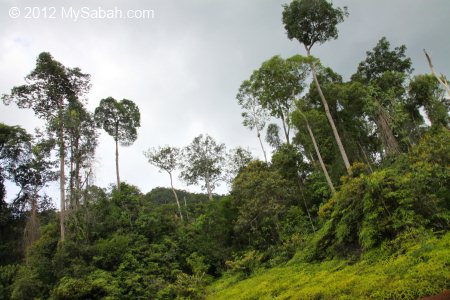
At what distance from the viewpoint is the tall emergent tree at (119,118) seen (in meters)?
24.7

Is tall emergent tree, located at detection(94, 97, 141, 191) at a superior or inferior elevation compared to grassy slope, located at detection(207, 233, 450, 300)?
superior

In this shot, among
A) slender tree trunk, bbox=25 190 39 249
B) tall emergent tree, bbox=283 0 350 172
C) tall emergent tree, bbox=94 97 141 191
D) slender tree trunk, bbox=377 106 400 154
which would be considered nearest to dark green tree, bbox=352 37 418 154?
slender tree trunk, bbox=377 106 400 154

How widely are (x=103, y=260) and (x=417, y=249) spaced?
14.4 metres

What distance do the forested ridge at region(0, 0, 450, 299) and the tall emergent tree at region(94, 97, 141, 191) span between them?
0.09 metres

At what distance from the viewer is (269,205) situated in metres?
18.2

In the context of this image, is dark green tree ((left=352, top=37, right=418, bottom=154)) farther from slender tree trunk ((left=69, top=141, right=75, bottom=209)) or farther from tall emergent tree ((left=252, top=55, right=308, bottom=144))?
slender tree trunk ((left=69, top=141, right=75, bottom=209))

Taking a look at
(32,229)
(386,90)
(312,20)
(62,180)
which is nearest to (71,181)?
(62,180)

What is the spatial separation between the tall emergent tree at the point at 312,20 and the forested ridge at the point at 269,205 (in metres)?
0.06

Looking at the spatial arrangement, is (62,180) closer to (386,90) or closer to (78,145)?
(78,145)

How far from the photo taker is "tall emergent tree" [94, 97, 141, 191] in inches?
971

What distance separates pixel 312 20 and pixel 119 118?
647 inches

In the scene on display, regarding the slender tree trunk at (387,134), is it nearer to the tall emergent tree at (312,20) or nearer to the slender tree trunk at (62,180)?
the tall emergent tree at (312,20)

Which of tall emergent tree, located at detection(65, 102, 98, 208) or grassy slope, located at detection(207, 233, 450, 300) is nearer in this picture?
grassy slope, located at detection(207, 233, 450, 300)

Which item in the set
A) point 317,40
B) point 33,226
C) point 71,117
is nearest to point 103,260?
point 33,226
